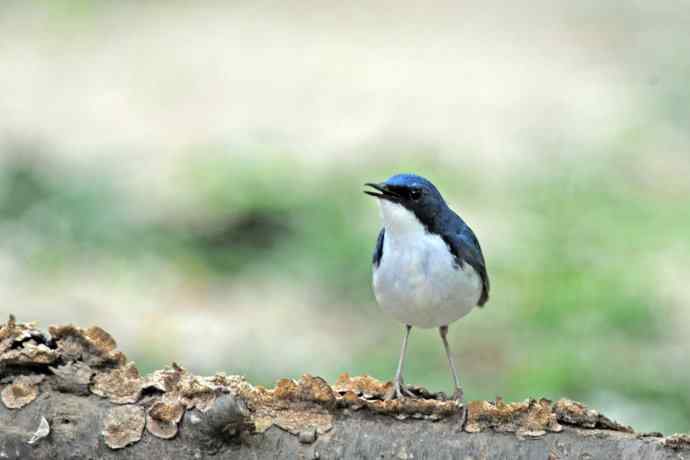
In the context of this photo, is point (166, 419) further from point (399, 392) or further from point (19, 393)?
point (399, 392)

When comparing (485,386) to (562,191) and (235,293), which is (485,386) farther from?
(235,293)

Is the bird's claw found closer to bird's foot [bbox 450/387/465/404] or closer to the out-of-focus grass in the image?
bird's foot [bbox 450/387/465/404]

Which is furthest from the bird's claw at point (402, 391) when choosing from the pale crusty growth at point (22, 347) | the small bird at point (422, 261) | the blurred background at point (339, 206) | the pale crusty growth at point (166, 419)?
the blurred background at point (339, 206)

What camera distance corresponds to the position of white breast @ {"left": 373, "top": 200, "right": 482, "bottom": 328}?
398 centimetres

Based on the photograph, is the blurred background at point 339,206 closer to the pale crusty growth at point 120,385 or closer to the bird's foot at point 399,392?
the bird's foot at point 399,392

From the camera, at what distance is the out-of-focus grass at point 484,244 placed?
22.0ft

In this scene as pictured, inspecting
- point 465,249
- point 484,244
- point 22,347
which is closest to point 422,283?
point 465,249

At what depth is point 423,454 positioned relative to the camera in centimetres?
316

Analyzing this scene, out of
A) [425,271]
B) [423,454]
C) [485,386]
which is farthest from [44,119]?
[423,454]

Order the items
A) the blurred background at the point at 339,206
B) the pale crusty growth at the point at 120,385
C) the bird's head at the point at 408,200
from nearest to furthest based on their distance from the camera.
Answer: the pale crusty growth at the point at 120,385 < the bird's head at the point at 408,200 < the blurred background at the point at 339,206

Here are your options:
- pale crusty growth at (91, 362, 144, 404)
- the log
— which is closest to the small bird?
the log

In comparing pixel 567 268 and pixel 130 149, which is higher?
pixel 130 149

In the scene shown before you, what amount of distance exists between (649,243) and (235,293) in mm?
2648

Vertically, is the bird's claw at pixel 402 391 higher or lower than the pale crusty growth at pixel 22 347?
higher
